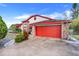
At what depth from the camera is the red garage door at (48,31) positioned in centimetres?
478

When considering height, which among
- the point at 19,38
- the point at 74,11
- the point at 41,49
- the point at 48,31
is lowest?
the point at 41,49

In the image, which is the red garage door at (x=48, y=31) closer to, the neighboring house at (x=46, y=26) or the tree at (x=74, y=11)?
the neighboring house at (x=46, y=26)

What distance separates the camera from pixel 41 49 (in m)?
4.70

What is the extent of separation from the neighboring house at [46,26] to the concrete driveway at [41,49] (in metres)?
0.13

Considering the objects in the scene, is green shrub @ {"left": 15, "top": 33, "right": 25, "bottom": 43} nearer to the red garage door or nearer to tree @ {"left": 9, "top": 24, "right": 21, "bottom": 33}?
tree @ {"left": 9, "top": 24, "right": 21, "bottom": 33}

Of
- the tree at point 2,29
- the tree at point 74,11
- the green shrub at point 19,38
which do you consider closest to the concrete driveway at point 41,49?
the green shrub at point 19,38

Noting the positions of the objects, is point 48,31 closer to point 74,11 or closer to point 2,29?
point 74,11

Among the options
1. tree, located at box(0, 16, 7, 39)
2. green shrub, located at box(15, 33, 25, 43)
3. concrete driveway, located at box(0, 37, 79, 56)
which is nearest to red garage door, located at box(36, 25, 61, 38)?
concrete driveway, located at box(0, 37, 79, 56)

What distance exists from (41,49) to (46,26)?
0.42 meters

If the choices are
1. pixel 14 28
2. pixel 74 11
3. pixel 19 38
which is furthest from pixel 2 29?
pixel 74 11

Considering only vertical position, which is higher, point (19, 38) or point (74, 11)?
point (74, 11)

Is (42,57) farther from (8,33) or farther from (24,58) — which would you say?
(8,33)

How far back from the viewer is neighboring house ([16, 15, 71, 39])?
4703mm

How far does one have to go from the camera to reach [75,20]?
4.66m
